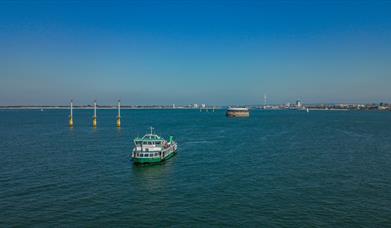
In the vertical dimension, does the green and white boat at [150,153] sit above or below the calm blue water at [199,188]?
above

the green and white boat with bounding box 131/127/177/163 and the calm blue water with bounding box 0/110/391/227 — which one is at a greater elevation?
the green and white boat with bounding box 131/127/177/163

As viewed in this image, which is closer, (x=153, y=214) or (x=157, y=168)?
(x=153, y=214)

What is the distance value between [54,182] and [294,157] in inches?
1861

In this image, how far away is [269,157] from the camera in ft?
251

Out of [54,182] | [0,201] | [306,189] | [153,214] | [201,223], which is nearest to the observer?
[201,223]

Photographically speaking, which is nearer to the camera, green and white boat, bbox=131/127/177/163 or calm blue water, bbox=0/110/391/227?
calm blue water, bbox=0/110/391/227

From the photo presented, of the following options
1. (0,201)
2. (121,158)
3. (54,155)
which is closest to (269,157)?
(121,158)

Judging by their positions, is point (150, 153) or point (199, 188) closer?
point (199, 188)

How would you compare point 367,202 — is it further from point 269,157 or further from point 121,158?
point 121,158

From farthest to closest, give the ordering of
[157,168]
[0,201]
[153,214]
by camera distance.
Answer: [157,168], [0,201], [153,214]

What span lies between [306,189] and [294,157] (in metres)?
27.5

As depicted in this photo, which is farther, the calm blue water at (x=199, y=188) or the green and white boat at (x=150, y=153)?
the green and white boat at (x=150, y=153)

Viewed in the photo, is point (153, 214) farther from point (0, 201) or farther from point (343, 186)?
point (343, 186)

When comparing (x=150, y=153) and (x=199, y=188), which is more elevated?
(x=150, y=153)
